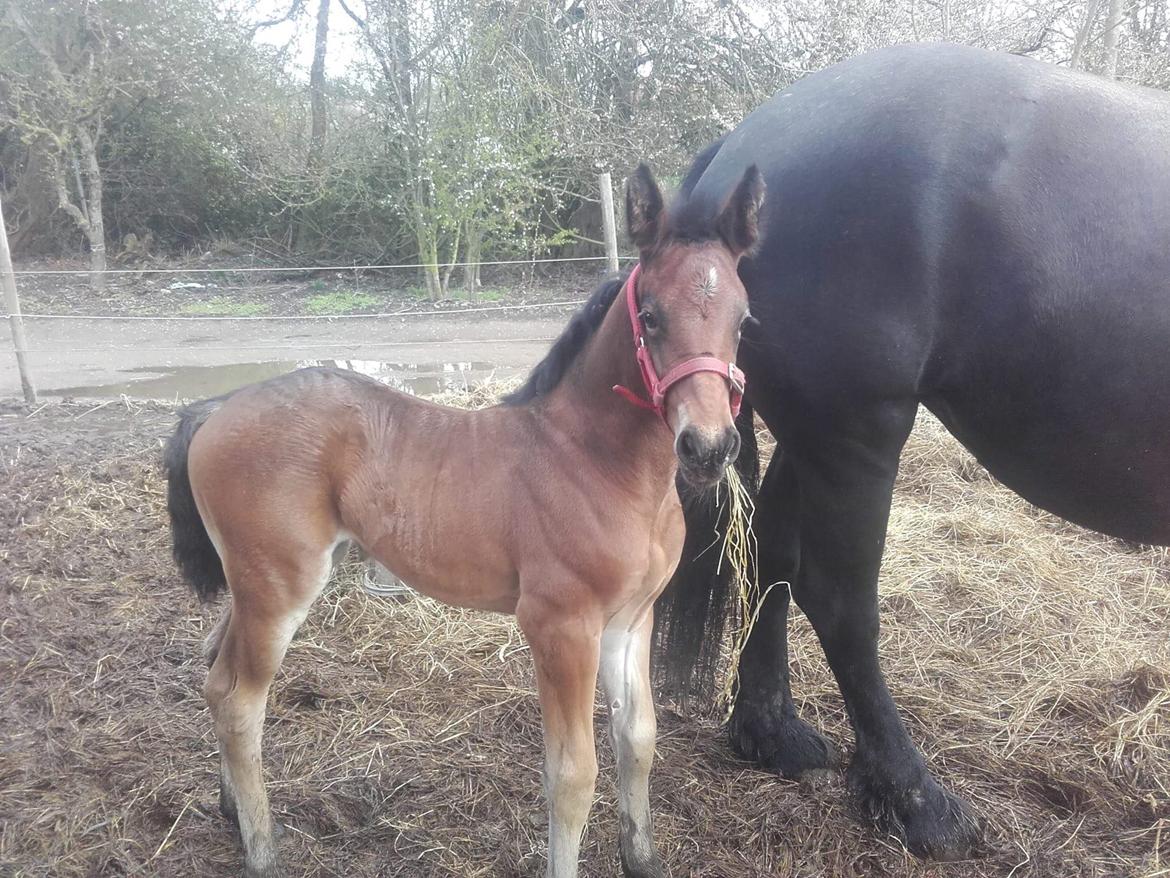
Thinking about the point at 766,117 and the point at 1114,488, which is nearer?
the point at 1114,488

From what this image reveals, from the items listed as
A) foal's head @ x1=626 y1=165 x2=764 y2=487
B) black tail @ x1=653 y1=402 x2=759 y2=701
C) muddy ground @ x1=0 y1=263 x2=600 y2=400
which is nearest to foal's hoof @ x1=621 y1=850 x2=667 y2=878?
A: black tail @ x1=653 y1=402 x2=759 y2=701

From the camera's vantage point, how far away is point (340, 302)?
11094 mm

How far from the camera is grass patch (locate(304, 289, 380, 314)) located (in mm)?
10672

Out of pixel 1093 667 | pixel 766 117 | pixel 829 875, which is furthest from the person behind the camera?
pixel 1093 667

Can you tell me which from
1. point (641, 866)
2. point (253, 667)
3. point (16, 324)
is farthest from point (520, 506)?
point (16, 324)

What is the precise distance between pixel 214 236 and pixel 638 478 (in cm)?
1382

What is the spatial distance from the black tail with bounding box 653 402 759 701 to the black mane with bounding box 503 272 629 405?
0.62 m

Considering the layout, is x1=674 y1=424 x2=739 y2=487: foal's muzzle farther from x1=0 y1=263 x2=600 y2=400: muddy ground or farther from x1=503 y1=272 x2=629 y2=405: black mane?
x1=0 y1=263 x2=600 y2=400: muddy ground

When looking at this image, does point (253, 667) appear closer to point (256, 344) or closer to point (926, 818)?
point (926, 818)

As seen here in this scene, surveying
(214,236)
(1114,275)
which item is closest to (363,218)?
(214,236)

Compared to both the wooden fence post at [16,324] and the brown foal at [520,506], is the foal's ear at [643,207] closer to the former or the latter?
the brown foal at [520,506]

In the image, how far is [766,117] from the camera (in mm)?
2389

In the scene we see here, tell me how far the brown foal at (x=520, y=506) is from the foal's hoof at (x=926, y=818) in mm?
695

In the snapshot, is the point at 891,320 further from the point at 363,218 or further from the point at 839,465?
the point at 363,218
